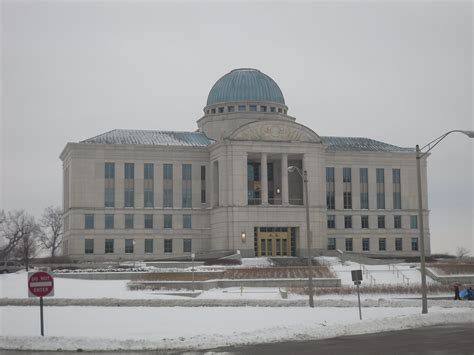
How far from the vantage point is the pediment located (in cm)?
9075

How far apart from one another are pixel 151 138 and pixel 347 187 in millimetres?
26796

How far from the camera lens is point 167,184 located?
94.5 metres

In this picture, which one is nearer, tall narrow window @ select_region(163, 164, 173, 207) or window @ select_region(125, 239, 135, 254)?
window @ select_region(125, 239, 135, 254)

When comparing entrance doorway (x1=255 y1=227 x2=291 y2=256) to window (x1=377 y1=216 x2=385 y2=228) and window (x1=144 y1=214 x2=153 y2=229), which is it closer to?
window (x1=144 y1=214 x2=153 y2=229)

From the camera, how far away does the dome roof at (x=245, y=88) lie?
10312 cm

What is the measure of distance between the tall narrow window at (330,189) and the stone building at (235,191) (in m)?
0.13

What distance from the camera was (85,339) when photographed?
27.4 meters

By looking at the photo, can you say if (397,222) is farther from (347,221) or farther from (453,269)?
(453,269)

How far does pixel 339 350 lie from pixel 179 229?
230 ft

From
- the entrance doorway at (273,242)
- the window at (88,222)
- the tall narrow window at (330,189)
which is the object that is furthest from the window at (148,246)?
the tall narrow window at (330,189)

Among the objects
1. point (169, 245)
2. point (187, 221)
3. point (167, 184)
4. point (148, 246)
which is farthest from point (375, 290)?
point (167, 184)

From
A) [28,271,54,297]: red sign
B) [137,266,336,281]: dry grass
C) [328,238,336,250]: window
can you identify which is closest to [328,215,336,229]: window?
[328,238,336,250]: window

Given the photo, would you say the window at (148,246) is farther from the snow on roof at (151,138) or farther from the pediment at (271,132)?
the pediment at (271,132)

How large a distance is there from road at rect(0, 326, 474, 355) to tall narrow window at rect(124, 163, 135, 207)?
6585 cm
